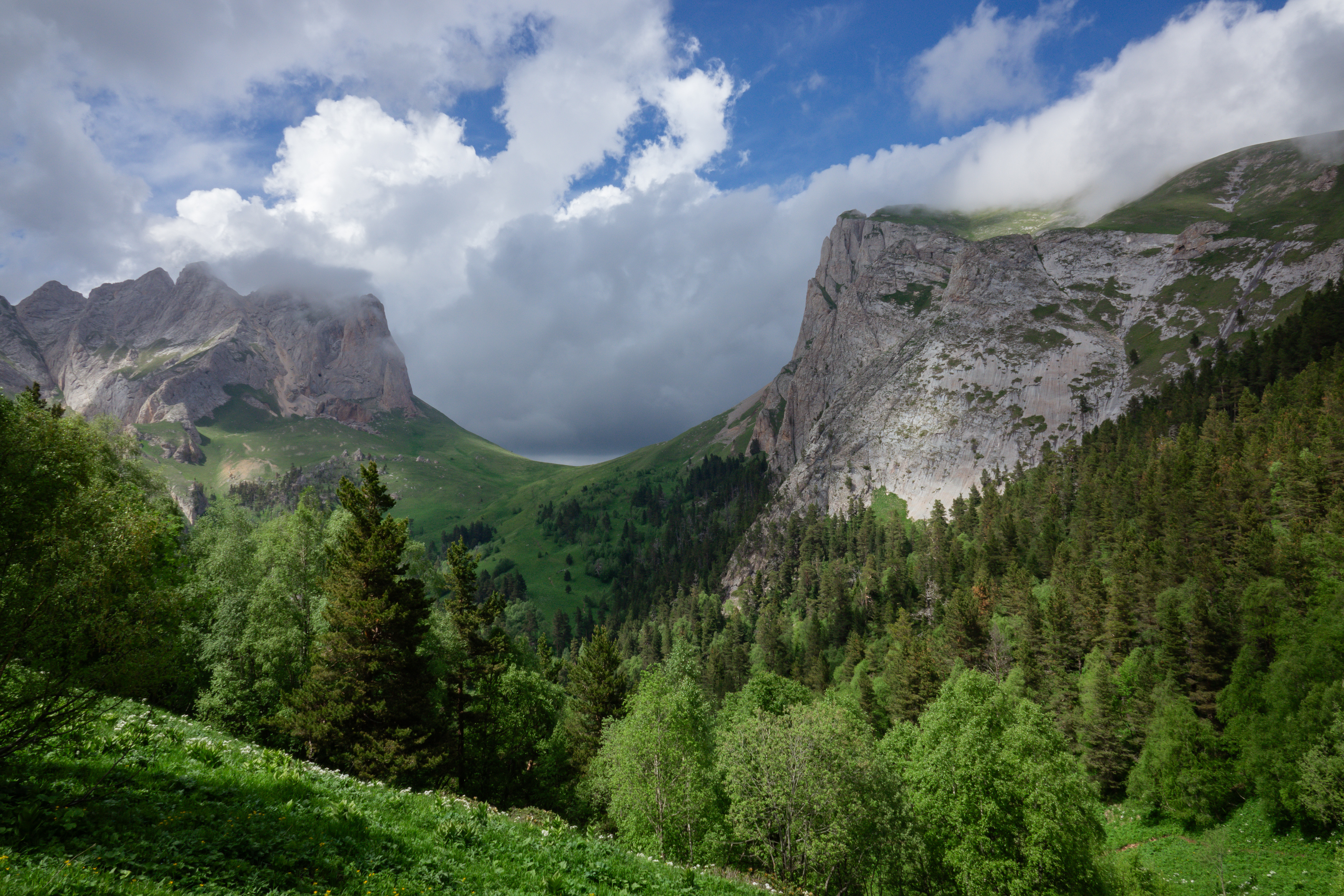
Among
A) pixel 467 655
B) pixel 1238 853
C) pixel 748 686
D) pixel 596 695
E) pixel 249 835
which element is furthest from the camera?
pixel 748 686

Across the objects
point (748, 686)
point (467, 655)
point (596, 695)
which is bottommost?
point (596, 695)

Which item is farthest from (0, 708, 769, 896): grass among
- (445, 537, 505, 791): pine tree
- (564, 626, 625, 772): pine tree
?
(564, 626, 625, 772): pine tree

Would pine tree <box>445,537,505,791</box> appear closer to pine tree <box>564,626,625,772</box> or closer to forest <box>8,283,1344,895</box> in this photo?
forest <box>8,283,1344,895</box>

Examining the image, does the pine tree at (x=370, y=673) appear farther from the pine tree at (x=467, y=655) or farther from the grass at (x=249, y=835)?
the grass at (x=249, y=835)

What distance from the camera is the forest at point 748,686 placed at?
12.5 meters

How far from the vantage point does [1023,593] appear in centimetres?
8794

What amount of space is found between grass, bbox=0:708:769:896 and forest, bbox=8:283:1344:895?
1251 mm

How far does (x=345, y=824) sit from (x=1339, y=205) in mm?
299970

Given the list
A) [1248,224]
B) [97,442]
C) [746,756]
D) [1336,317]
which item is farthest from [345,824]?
[1248,224]

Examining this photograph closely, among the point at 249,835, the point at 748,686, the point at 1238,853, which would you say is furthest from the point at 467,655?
the point at 1238,853

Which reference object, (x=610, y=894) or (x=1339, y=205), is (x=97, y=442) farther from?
(x=1339, y=205)

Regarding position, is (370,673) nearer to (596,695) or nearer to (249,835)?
(249,835)

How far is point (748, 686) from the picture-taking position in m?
57.0

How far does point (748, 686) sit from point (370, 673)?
3834cm
